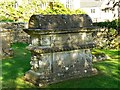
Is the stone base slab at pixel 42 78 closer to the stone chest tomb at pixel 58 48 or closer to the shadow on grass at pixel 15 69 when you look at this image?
the stone chest tomb at pixel 58 48

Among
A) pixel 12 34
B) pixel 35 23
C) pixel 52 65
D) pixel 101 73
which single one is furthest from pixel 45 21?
pixel 12 34

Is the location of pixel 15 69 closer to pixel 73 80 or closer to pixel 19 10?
pixel 73 80

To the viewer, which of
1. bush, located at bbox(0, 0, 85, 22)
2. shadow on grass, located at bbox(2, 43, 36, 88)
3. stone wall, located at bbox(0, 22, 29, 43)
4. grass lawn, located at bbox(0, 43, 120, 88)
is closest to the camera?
grass lawn, located at bbox(0, 43, 120, 88)

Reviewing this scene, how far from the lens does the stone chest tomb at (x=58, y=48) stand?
34.5ft

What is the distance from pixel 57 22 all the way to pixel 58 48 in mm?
931

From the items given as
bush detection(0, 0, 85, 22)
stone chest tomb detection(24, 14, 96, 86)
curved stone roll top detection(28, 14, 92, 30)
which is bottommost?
stone chest tomb detection(24, 14, 96, 86)

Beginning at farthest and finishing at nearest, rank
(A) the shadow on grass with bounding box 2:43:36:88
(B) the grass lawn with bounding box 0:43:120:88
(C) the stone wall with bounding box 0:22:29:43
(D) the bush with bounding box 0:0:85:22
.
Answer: (D) the bush with bounding box 0:0:85:22 → (C) the stone wall with bounding box 0:22:29:43 → (A) the shadow on grass with bounding box 2:43:36:88 → (B) the grass lawn with bounding box 0:43:120:88

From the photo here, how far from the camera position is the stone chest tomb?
10.5m

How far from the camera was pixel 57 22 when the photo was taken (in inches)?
429

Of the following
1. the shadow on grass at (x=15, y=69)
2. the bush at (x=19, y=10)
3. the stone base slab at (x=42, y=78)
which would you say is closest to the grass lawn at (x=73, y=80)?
the shadow on grass at (x=15, y=69)

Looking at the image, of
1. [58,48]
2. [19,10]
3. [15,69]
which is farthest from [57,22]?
[19,10]

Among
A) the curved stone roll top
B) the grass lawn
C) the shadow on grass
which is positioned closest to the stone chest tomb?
the curved stone roll top

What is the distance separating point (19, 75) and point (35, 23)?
2.23 meters

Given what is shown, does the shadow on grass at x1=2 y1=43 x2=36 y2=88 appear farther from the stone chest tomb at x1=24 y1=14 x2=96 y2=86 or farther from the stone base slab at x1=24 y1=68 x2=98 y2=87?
the stone chest tomb at x1=24 y1=14 x2=96 y2=86
